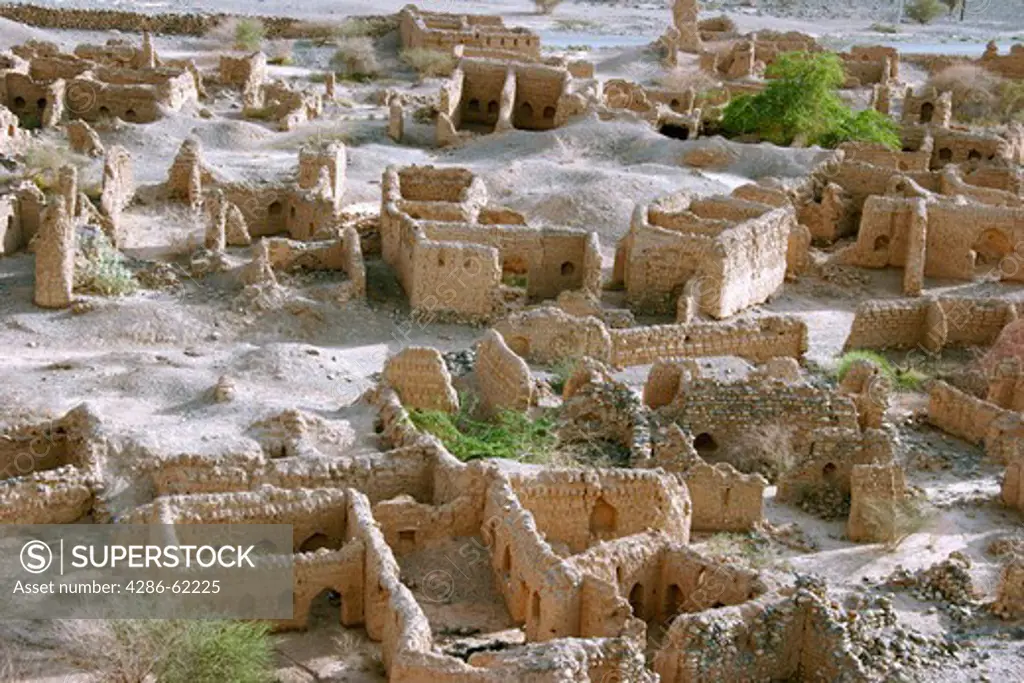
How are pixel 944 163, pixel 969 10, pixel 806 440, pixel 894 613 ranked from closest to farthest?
pixel 894 613 < pixel 806 440 < pixel 944 163 < pixel 969 10

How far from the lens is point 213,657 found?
48.3 feet

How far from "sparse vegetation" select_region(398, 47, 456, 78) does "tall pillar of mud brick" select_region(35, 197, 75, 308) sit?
70.8ft

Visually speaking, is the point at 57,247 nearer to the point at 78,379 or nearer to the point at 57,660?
the point at 78,379

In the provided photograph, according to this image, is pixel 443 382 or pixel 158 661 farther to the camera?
pixel 443 382

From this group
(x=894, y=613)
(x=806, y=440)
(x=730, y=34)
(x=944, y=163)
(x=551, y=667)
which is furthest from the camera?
(x=730, y=34)

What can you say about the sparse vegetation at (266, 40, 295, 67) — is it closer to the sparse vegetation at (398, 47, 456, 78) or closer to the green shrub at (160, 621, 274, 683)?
the sparse vegetation at (398, 47, 456, 78)

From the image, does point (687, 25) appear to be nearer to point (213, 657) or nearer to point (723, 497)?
point (723, 497)

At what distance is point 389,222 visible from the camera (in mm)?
28734

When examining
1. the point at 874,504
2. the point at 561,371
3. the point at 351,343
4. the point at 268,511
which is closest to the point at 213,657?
the point at 268,511

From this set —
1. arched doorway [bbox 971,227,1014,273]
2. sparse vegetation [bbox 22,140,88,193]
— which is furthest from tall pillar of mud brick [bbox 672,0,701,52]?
sparse vegetation [bbox 22,140,88,193]

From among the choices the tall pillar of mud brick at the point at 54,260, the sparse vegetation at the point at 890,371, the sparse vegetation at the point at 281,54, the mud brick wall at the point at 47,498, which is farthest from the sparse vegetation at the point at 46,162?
the sparse vegetation at the point at 281,54

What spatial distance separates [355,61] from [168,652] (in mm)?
34690

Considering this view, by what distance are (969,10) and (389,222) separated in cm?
5057

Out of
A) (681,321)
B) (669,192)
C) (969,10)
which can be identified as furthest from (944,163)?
(969,10)
